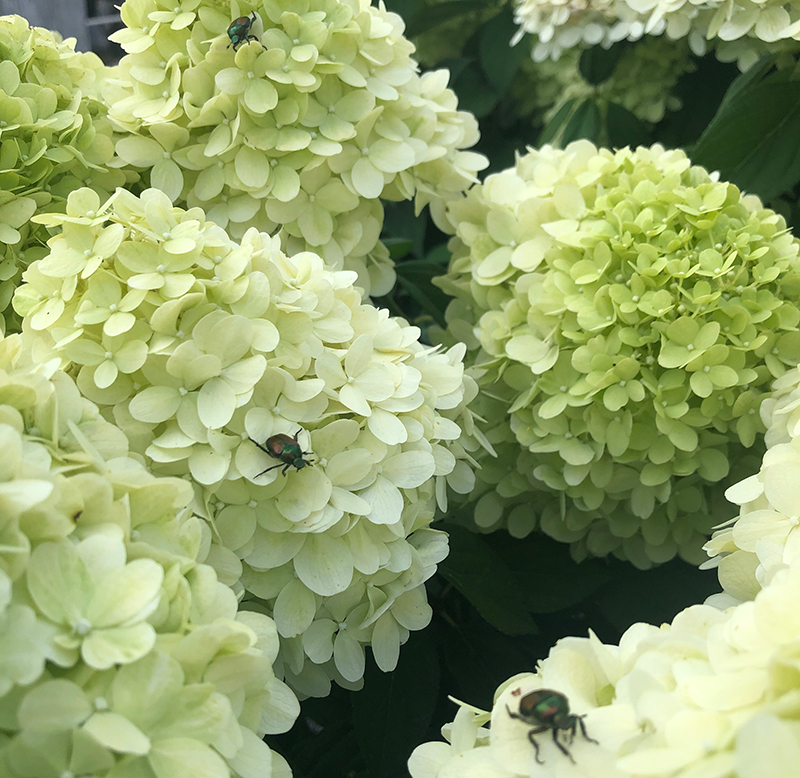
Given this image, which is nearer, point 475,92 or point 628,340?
point 628,340

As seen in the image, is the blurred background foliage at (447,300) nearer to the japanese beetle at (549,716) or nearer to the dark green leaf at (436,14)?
the dark green leaf at (436,14)

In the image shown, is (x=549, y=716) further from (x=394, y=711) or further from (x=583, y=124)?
(x=583, y=124)

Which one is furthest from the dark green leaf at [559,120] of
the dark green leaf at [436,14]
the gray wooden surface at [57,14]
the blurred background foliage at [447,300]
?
the gray wooden surface at [57,14]

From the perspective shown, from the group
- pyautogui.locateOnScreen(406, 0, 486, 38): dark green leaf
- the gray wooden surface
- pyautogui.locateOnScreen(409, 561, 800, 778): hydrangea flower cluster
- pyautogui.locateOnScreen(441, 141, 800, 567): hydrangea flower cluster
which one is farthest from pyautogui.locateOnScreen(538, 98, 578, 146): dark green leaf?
pyautogui.locateOnScreen(409, 561, 800, 778): hydrangea flower cluster

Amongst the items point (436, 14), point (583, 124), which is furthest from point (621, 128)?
point (436, 14)

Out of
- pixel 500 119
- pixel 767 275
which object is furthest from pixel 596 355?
pixel 500 119
